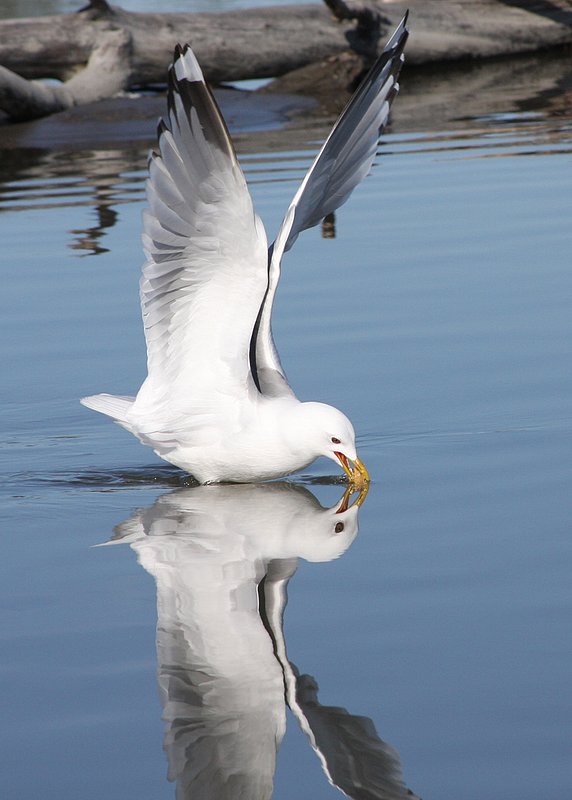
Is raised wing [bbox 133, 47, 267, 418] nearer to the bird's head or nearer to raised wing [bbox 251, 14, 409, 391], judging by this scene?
raised wing [bbox 251, 14, 409, 391]

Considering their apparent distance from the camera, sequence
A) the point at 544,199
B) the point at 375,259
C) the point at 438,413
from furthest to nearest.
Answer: the point at 544,199
the point at 375,259
the point at 438,413

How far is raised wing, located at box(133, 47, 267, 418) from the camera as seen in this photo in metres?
5.09

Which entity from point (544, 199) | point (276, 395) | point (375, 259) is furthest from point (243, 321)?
point (544, 199)

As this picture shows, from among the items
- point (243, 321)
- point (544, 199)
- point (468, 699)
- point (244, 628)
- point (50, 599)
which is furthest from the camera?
point (544, 199)

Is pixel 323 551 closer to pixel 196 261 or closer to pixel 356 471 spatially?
pixel 356 471

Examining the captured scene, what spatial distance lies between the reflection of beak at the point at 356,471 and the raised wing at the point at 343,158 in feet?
1.73

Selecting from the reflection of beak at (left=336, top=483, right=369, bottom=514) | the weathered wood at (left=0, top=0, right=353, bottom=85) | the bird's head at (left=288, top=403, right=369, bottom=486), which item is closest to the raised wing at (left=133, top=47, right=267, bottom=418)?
the bird's head at (left=288, top=403, right=369, bottom=486)

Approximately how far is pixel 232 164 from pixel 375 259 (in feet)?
12.2

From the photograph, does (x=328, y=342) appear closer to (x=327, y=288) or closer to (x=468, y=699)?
(x=327, y=288)

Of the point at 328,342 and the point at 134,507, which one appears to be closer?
the point at 134,507

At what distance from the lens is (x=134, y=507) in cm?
529

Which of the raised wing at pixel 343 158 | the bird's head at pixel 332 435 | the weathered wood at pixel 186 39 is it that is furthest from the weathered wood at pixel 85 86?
the bird's head at pixel 332 435

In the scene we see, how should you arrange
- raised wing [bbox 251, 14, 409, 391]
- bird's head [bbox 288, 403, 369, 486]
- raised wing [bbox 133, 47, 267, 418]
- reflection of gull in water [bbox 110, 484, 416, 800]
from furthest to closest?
raised wing [bbox 251, 14, 409, 391], bird's head [bbox 288, 403, 369, 486], raised wing [bbox 133, 47, 267, 418], reflection of gull in water [bbox 110, 484, 416, 800]

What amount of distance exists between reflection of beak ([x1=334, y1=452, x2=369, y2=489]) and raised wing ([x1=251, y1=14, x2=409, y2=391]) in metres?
0.53
